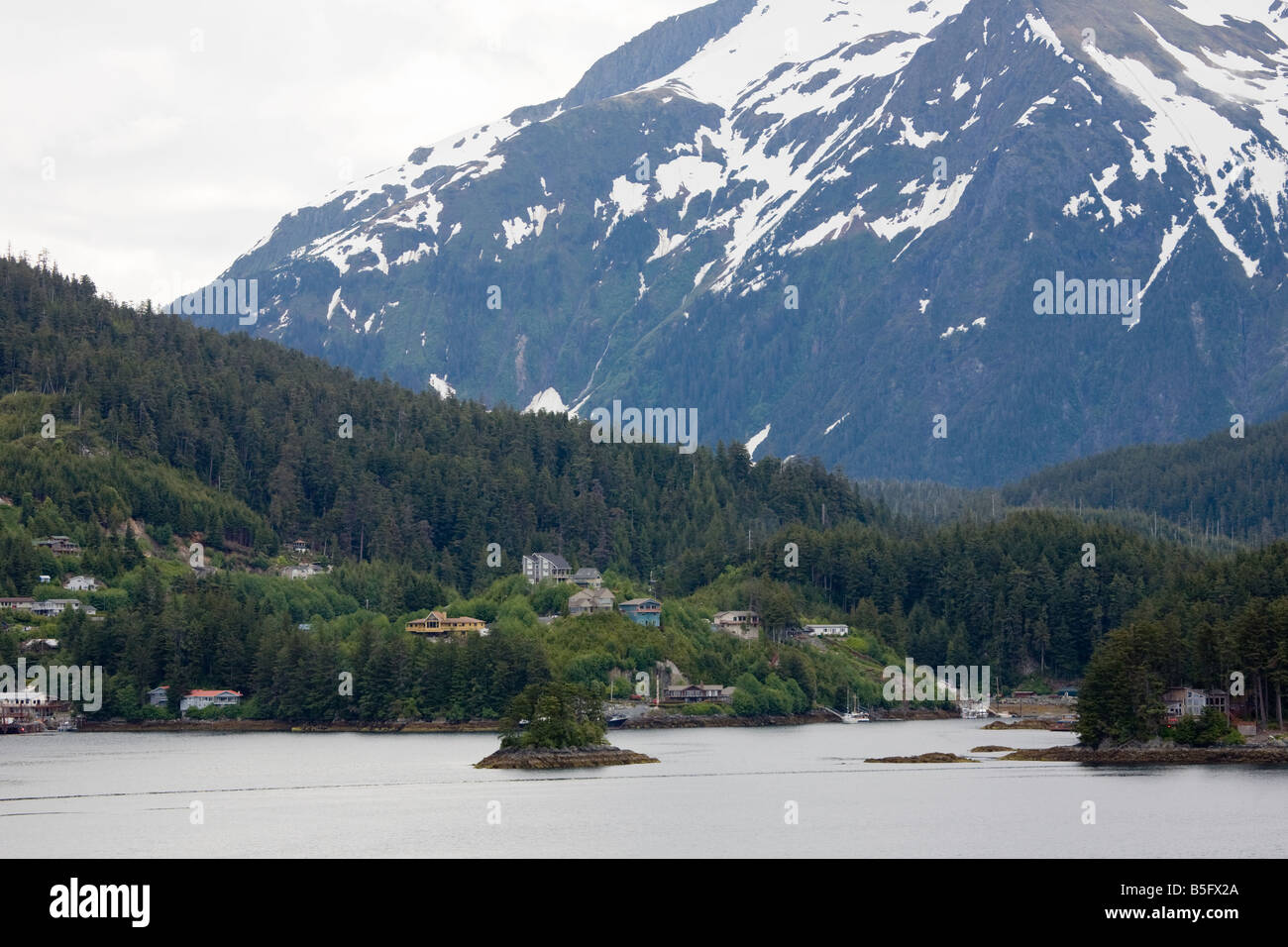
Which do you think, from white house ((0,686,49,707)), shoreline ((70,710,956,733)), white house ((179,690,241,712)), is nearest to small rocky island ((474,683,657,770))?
shoreline ((70,710,956,733))

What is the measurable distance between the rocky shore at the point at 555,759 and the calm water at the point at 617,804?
2.00m

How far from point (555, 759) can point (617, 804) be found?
72.3 feet

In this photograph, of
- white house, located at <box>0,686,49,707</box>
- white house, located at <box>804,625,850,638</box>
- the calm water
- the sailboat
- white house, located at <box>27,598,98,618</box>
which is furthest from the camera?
white house, located at <box>804,625,850,638</box>

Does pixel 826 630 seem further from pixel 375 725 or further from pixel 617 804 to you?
pixel 617 804

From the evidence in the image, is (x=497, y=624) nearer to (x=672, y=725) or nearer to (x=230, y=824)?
(x=672, y=725)

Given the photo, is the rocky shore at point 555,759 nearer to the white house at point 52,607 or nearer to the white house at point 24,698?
the white house at point 24,698

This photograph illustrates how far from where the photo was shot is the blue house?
571 ft

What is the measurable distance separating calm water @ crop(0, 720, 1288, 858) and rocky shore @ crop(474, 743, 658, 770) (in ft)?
6.55

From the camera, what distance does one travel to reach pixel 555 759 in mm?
118812

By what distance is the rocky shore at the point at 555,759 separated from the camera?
118750 mm

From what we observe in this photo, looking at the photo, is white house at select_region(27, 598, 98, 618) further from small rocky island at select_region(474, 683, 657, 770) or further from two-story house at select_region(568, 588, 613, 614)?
small rocky island at select_region(474, 683, 657, 770)

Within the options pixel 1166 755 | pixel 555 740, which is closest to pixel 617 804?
pixel 555 740

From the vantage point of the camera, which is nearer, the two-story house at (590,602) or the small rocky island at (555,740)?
the small rocky island at (555,740)

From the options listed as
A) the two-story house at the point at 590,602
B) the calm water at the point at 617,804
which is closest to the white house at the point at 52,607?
the calm water at the point at 617,804
